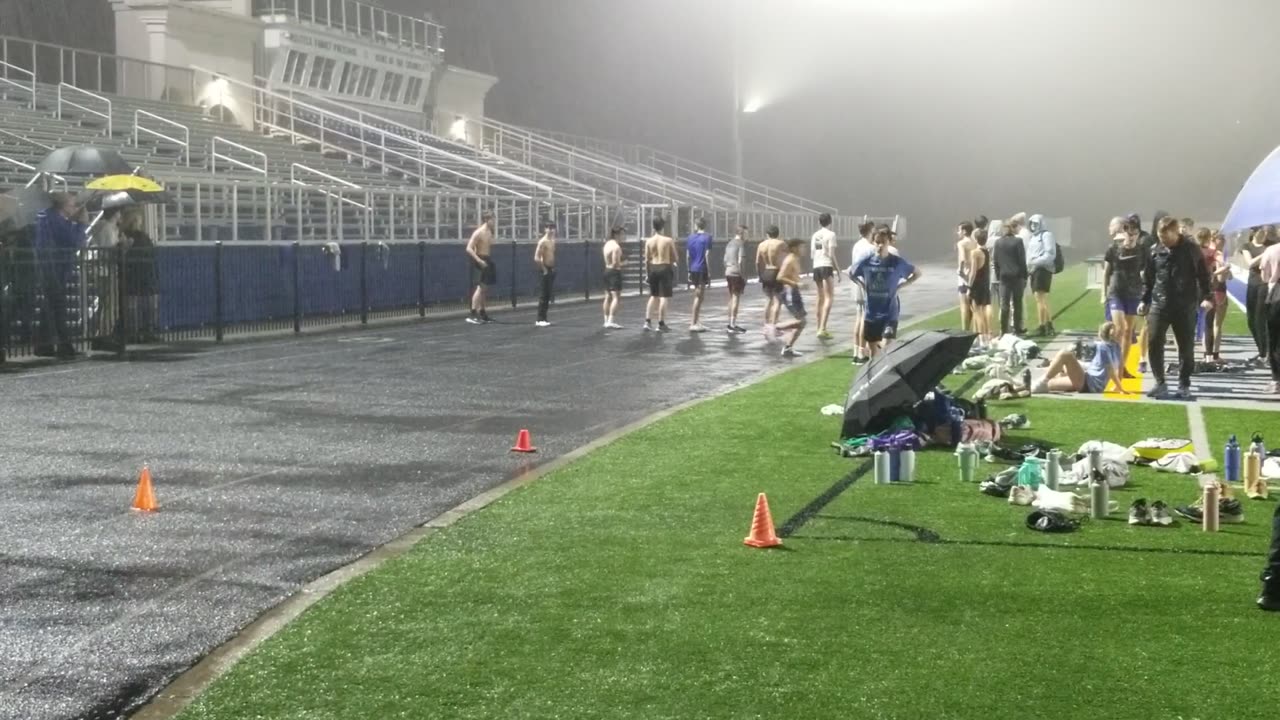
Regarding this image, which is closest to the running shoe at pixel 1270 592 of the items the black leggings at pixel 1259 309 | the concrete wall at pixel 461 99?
the black leggings at pixel 1259 309

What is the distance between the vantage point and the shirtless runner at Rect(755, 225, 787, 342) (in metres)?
23.3

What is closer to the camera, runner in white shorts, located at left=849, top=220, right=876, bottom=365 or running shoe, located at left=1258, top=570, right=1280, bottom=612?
running shoe, located at left=1258, top=570, right=1280, bottom=612

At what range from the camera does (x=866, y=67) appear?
78750 millimetres

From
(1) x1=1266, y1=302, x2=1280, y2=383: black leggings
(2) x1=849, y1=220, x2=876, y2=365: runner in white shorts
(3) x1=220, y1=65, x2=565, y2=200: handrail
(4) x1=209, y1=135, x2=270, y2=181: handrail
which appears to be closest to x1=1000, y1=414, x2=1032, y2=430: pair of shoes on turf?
(1) x1=1266, y1=302, x2=1280, y2=383: black leggings

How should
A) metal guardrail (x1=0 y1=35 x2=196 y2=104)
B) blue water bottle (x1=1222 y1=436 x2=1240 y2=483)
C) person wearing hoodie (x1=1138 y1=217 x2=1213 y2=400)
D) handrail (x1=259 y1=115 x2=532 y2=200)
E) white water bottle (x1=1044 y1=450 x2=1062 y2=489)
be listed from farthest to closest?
handrail (x1=259 y1=115 x2=532 y2=200) < metal guardrail (x1=0 y1=35 x2=196 y2=104) < person wearing hoodie (x1=1138 y1=217 x2=1213 y2=400) < blue water bottle (x1=1222 y1=436 x2=1240 y2=483) < white water bottle (x1=1044 y1=450 x2=1062 y2=489)

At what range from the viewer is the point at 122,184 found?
22703 millimetres

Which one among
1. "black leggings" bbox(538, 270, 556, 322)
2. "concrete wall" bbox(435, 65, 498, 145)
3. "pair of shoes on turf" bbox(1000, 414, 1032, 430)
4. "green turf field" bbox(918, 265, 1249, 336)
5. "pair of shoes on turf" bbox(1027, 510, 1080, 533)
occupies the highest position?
"concrete wall" bbox(435, 65, 498, 145)

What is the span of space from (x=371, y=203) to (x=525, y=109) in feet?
105

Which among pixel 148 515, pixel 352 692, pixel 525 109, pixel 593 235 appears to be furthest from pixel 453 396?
pixel 525 109

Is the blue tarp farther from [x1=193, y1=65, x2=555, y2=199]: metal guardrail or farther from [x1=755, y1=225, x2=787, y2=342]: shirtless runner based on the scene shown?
[x1=193, y1=65, x2=555, y2=199]: metal guardrail

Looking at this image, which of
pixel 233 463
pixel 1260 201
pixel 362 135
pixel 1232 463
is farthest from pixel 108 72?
pixel 1232 463

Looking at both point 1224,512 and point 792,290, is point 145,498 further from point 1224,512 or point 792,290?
point 792,290

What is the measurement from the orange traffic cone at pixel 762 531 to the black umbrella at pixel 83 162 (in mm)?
17981

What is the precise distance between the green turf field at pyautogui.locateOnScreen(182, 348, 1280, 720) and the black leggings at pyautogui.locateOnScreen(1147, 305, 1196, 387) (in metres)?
5.66
